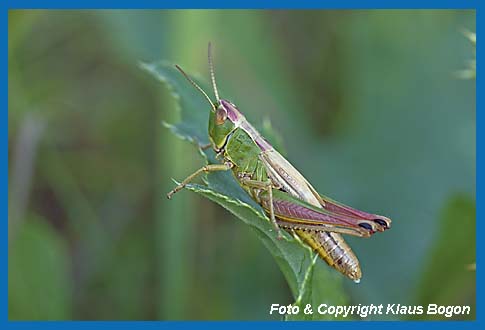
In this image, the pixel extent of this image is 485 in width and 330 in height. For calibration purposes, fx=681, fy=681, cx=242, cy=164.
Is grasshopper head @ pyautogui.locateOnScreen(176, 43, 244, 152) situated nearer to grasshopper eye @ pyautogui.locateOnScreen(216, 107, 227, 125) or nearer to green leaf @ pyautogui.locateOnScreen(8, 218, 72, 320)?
grasshopper eye @ pyautogui.locateOnScreen(216, 107, 227, 125)

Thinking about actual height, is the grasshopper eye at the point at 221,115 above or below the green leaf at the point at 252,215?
above

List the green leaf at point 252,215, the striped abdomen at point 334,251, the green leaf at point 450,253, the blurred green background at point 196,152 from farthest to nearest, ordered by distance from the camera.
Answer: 1. the blurred green background at point 196,152
2. the green leaf at point 450,253
3. the striped abdomen at point 334,251
4. the green leaf at point 252,215

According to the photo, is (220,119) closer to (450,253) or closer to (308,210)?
(308,210)

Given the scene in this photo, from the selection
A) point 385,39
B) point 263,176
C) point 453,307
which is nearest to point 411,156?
point 385,39

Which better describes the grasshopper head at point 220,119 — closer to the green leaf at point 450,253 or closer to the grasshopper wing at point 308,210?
the grasshopper wing at point 308,210

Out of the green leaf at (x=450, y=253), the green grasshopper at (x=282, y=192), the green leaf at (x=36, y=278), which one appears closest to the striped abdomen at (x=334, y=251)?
the green grasshopper at (x=282, y=192)
